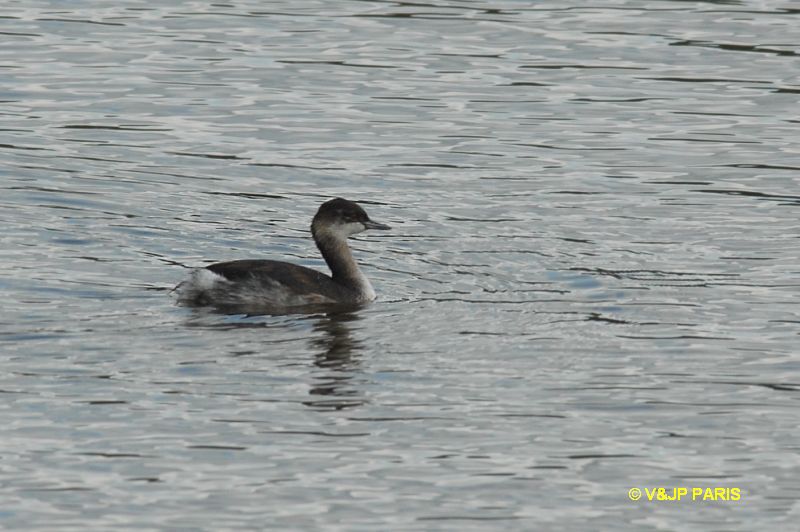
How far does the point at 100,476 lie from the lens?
11.0 meters

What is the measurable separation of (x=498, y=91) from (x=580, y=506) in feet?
46.7

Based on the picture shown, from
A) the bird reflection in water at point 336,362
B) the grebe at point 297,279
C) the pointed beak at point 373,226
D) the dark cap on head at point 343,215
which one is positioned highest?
the dark cap on head at point 343,215

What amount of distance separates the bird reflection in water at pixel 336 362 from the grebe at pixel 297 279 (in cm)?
28

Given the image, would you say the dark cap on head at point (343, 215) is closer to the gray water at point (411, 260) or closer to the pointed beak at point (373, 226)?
the pointed beak at point (373, 226)

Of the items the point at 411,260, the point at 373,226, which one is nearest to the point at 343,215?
the point at 373,226

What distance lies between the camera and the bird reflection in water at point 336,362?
12.7m

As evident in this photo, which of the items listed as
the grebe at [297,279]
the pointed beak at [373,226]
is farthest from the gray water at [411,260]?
the pointed beak at [373,226]

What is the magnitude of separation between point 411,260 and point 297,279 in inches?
73.6

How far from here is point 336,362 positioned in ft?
45.1

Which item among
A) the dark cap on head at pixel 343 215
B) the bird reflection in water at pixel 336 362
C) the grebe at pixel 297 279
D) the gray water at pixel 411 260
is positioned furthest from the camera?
the dark cap on head at pixel 343 215

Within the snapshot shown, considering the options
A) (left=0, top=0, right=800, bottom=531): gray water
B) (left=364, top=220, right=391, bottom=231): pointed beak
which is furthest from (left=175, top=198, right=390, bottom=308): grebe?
(left=0, top=0, right=800, bottom=531): gray water

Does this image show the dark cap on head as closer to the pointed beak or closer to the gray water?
the pointed beak

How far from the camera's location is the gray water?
1111cm

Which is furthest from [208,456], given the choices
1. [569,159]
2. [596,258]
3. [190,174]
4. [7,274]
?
[569,159]
